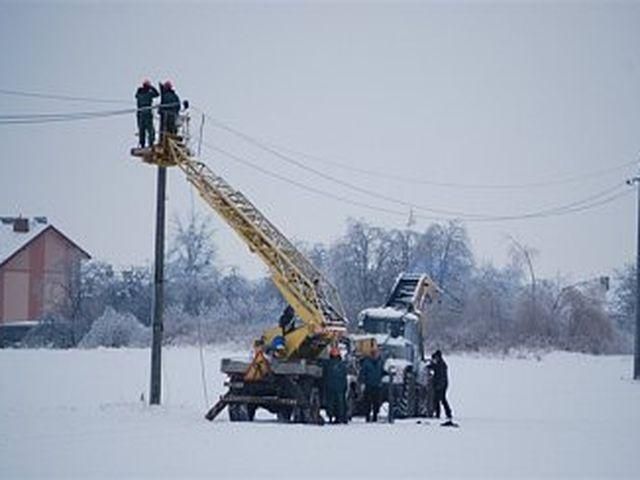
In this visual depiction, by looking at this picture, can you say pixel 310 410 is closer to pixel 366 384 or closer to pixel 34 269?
pixel 366 384

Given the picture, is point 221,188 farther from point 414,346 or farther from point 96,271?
point 96,271

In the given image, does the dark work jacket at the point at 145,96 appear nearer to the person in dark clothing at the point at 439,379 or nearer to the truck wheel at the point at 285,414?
the truck wheel at the point at 285,414

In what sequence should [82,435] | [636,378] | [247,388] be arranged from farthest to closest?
1. [636,378]
2. [247,388]
3. [82,435]

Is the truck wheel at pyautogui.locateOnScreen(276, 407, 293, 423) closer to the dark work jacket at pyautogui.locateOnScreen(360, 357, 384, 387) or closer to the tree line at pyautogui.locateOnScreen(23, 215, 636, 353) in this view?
the dark work jacket at pyautogui.locateOnScreen(360, 357, 384, 387)

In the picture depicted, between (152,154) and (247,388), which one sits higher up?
(152,154)

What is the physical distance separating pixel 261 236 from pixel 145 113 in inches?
154

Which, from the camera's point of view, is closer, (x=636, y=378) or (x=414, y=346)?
(x=414, y=346)

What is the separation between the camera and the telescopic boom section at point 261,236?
83.9 ft

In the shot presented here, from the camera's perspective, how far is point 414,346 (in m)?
30.0

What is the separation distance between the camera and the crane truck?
24422 mm

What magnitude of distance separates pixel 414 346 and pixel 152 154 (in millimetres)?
9143

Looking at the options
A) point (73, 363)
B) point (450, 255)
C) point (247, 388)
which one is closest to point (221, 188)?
point (247, 388)

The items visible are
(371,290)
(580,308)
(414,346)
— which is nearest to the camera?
(414,346)

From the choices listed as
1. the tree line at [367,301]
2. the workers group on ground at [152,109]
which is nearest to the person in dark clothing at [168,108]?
the workers group on ground at [152,109]
